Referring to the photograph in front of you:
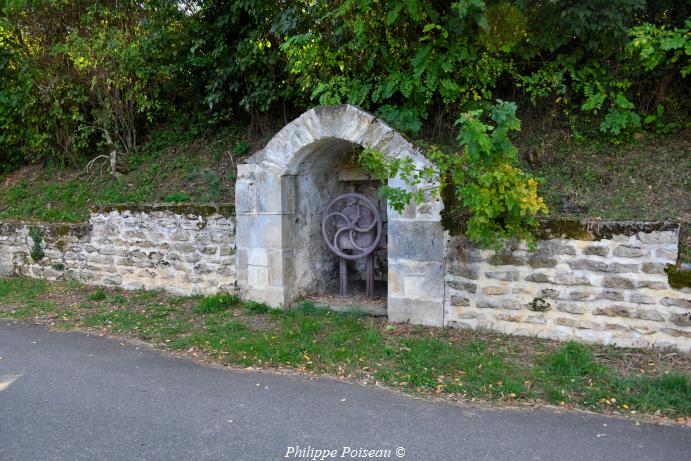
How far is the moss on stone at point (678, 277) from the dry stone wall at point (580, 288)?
4cm

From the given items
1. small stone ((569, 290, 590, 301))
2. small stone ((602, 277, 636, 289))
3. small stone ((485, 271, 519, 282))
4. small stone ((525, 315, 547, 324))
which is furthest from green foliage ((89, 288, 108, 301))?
small stone ((602, 277, 636, 289))

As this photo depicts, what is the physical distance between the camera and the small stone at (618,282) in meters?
4.75

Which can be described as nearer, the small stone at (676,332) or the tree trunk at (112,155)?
the small stone at (676,332)

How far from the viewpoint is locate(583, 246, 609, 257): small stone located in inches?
190

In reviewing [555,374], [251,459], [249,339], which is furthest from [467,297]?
[251,459]

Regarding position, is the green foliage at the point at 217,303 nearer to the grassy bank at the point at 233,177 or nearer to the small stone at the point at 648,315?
the grassy bank at the point at 233,177

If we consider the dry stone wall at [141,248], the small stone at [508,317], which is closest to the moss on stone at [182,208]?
the dry stone wall at [141,248]

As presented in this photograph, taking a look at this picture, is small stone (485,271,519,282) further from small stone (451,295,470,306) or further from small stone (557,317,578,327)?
small stone (557,317,578,327)

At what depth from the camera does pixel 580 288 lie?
497 cm

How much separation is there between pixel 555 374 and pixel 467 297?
1.30m

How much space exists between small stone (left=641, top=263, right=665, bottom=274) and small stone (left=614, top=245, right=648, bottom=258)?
10cm

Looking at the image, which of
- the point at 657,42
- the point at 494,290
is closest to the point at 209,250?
the point at 494,290

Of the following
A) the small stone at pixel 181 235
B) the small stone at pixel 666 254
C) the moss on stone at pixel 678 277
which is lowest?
the moss on stone at pixel 678 277

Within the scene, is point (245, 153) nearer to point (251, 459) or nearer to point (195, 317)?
point (195, 317)
